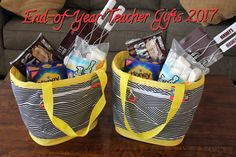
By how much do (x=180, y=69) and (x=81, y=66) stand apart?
25cm

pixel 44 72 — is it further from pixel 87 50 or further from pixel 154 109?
pixel 154 109

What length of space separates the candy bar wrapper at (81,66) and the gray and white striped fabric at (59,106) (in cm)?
5

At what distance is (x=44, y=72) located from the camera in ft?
2.38

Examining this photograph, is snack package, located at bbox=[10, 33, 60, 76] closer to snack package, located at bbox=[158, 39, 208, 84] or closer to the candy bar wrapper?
the candy bar wrapper

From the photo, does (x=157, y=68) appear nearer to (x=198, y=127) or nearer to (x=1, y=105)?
(x=198, y=127)

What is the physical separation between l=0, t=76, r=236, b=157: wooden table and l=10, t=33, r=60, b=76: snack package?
184 millimetres

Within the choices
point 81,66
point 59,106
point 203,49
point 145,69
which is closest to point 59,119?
point 59,106

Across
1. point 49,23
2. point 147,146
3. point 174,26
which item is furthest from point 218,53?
point 49,23

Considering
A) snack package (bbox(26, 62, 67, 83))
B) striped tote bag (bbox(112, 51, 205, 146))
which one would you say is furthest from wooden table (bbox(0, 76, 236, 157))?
snack package (bbox(26, 62, 67, 83))

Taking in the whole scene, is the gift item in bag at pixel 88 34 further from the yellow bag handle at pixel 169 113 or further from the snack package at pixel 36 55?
the yellow bag handle at pixel 169 113

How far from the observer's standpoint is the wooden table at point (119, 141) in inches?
29.1

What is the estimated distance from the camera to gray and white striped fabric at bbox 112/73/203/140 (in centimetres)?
68

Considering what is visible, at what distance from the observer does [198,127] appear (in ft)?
2.74

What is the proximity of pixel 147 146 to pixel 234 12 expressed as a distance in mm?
1286
